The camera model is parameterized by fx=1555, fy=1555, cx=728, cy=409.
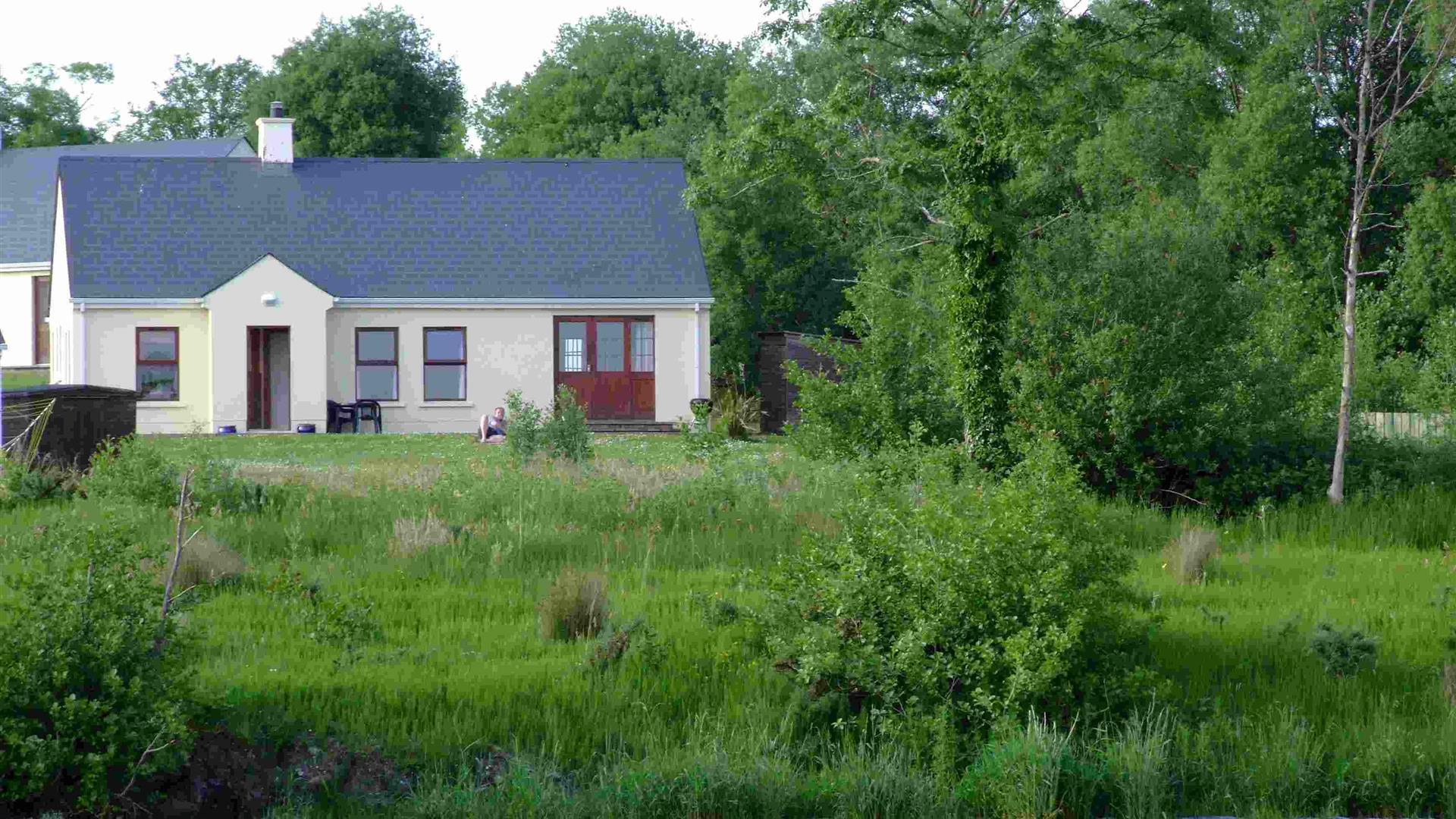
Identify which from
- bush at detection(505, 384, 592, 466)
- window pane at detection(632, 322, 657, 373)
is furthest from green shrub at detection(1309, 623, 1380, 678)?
window pane at detection(632, 322, 657, 373)

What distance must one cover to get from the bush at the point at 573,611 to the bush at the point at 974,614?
1.50 meters

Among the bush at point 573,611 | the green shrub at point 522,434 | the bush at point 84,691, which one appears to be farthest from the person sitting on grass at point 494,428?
the bush at point 84,691

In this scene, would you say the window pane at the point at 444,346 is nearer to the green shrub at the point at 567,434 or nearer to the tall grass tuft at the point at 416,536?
the green shrub at the point at 567,434

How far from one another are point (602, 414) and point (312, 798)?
2697 cm

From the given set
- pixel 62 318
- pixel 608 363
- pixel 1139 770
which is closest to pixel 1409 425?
pixel 1139 770

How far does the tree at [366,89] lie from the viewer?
57312 millimetres

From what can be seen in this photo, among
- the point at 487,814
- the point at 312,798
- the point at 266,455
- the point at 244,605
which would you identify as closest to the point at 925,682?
the point at 487,814

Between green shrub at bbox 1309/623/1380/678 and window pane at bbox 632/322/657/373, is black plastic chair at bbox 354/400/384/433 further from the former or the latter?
green shrub at bbox 1309/623/1380/678

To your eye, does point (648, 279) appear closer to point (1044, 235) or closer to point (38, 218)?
point (1044, 235)

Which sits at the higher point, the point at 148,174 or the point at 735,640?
the point at 148,174

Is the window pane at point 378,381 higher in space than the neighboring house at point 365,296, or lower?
lower

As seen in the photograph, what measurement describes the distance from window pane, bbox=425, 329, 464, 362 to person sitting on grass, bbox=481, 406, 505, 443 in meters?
4.61

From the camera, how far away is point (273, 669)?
8898mm

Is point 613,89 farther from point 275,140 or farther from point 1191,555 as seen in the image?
point 1191,555
